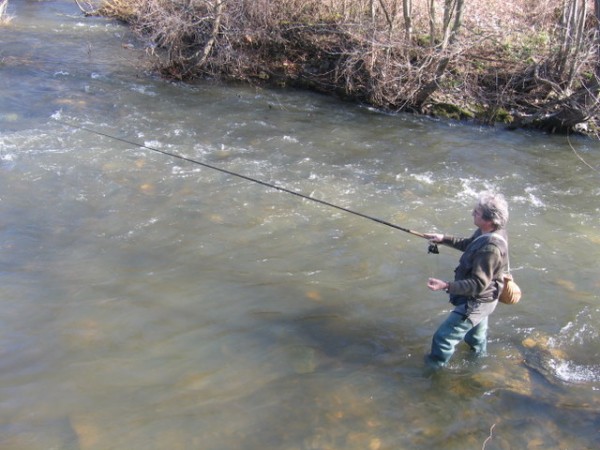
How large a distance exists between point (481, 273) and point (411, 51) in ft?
31.0

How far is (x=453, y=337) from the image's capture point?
4.52m

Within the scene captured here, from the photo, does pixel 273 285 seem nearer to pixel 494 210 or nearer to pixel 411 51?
pixel 494 210

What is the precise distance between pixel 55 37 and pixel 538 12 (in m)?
12.9

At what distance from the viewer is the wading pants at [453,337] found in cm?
443

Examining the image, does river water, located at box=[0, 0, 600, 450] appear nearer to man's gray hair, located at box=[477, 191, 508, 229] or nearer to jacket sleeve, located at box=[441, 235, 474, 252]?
jacket sleeve, located at box=[441, 235, 474, 252]

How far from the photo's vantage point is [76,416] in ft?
14.0

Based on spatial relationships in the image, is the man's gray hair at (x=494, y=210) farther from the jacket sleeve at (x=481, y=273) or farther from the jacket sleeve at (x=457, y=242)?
the jacket sleeve at (x=457, y=242)

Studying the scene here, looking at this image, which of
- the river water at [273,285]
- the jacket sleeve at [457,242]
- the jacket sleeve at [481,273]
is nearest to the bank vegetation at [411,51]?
the river water at [273,285]

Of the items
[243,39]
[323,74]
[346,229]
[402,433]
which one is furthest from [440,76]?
[402,433]

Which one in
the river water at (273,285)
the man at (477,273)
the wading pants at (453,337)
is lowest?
the river water at (273,285)

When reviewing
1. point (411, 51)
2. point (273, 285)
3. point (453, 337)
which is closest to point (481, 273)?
point (453, 337)

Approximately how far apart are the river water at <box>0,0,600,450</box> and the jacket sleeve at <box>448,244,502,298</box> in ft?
3.26

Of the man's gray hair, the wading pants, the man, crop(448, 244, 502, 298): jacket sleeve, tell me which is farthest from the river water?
the man's gray hair

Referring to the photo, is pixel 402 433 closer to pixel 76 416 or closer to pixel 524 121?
pixel 76 416
